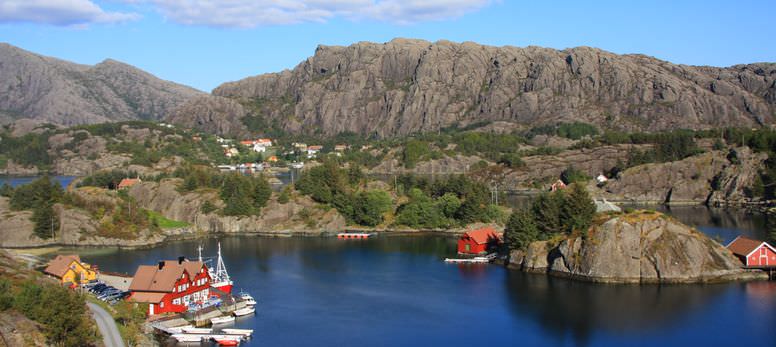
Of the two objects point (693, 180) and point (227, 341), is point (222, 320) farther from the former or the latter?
point (693, 180)

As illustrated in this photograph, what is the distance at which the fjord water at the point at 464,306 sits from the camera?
124 feet

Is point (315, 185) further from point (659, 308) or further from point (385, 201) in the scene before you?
point (659, 308)

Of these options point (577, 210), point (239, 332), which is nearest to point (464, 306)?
point (239, 332)

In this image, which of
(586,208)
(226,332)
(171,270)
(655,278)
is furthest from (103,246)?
(655,278)

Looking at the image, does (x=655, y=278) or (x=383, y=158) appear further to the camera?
(x=383, y=158)

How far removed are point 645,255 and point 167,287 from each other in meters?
31.1

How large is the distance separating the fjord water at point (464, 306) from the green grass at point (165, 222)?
15.4 metres

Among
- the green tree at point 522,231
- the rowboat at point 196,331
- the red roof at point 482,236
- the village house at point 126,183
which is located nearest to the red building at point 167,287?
the rowboat at point 196,331

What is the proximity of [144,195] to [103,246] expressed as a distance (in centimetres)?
1813

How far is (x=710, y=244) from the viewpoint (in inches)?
2012

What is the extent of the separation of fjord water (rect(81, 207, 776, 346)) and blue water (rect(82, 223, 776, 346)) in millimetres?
59

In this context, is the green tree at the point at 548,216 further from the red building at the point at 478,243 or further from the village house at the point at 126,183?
the village house at the point at 126,183

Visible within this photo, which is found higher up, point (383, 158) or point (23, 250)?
point (383, 158)

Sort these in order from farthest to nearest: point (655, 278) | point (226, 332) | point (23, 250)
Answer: point (23, 250)
point (655, 278)
point (226, 332)
